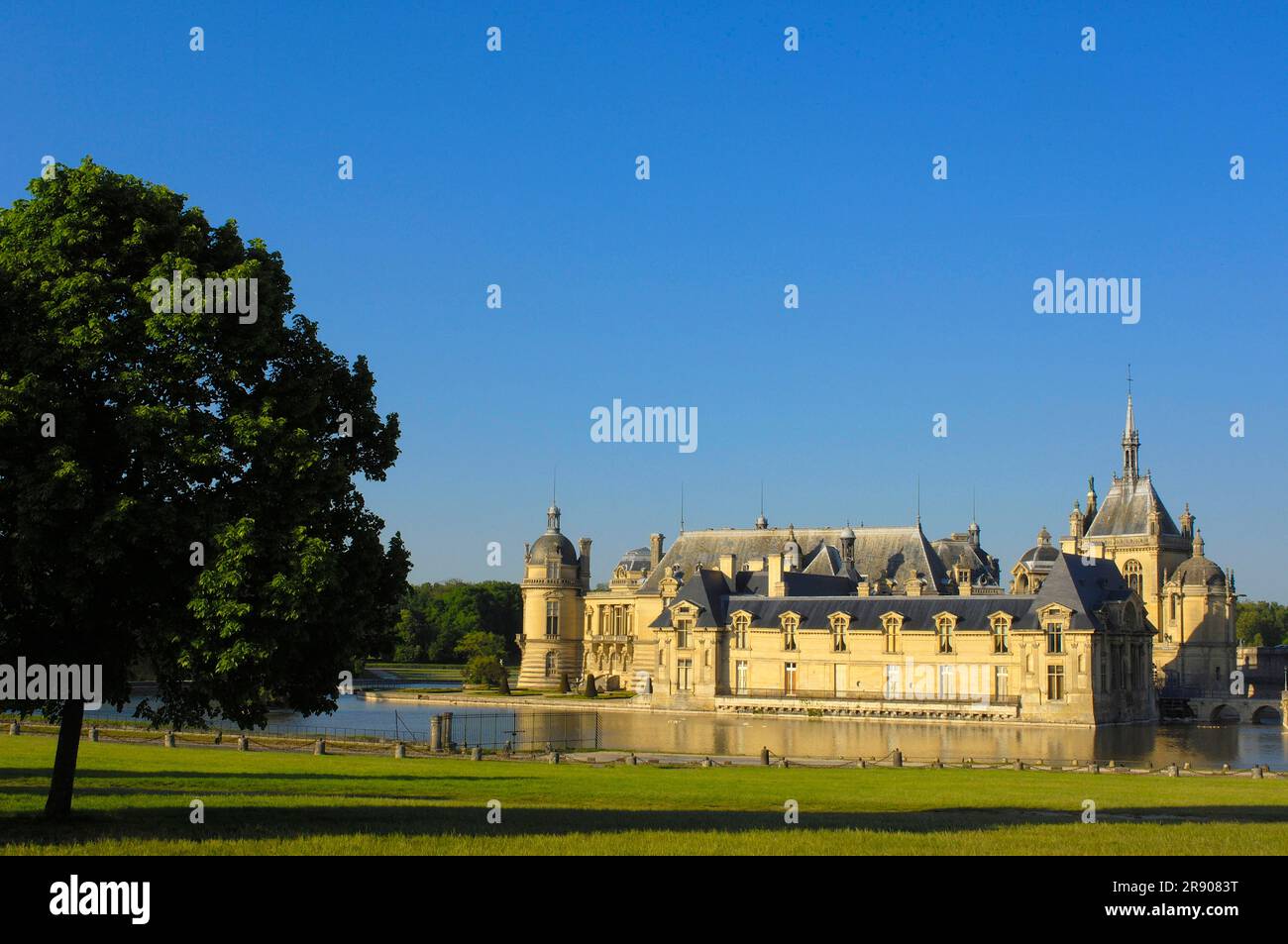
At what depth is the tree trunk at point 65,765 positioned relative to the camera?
22.1m

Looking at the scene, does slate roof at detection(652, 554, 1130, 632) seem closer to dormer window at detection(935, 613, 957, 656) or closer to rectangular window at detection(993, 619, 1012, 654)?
dormer window at detection(935, 613, 957, 656)

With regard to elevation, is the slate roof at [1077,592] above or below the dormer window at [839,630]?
above

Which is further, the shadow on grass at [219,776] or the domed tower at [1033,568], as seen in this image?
the domed tower at [1033,568]

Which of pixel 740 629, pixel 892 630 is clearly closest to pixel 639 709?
pixel 740 629

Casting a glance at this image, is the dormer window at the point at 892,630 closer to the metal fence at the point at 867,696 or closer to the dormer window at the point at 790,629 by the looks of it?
the metal fence at the point at 867,696

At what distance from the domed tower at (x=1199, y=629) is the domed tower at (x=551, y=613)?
44.9 meters

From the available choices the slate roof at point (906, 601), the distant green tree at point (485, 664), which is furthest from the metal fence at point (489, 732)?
the distant green tree at point (485, 664)

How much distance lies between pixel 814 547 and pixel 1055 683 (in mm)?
34139

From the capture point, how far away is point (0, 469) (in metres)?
20.6

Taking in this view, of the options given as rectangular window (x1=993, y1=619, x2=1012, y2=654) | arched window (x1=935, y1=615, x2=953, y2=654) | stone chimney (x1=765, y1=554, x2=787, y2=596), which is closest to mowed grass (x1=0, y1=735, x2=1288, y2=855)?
rectangular window (x1=993, y1=619, x2=1012, y2=654)
